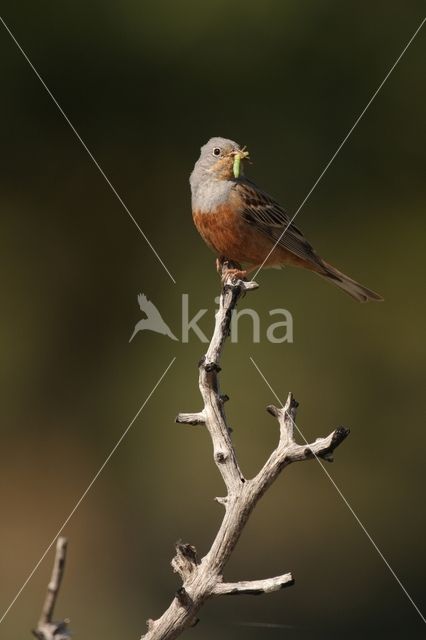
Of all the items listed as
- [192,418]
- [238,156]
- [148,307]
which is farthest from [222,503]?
[148,307]

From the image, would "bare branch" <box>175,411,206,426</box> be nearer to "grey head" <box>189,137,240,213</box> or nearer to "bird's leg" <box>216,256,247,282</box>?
"bird's leg" <box>216,256,247,282</box>

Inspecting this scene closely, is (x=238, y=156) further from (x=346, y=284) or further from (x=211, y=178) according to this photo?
(x=346, y=284)

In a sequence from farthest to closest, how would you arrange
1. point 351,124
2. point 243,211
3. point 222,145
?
point 351,124, point 243,211, point 222,145

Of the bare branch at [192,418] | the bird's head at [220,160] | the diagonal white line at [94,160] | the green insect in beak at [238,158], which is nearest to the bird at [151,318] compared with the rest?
the diagonal white line at [94,160]

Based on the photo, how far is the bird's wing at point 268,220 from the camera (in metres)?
5.67

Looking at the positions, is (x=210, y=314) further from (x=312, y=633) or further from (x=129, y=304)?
(x=312, y=633)

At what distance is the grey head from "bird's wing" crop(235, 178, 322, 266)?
7.0 inches

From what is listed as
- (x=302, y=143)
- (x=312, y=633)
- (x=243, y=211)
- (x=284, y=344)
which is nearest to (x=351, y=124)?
(x=302, y=143)

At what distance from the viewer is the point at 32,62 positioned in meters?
9.04

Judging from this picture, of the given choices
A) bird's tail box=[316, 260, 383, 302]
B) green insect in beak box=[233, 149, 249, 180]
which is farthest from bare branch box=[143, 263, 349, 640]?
bird's tail box=[316, 260, 383, 302]

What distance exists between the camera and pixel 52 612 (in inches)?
83.9

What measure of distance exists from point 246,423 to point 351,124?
281 cm

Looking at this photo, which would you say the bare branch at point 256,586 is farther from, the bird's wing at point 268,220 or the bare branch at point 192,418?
the bird's wing at point 268,220

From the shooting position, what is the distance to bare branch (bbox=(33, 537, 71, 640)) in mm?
2000
